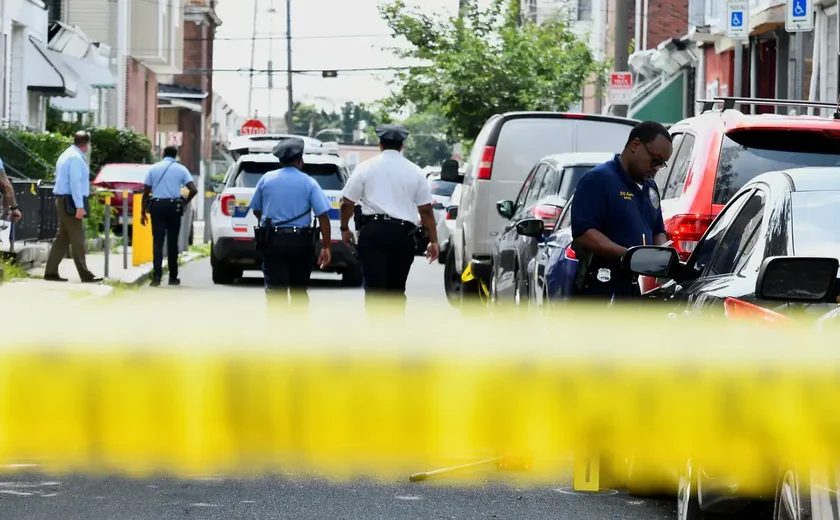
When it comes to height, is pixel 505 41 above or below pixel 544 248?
above

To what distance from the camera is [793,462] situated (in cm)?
376

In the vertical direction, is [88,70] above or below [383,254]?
above

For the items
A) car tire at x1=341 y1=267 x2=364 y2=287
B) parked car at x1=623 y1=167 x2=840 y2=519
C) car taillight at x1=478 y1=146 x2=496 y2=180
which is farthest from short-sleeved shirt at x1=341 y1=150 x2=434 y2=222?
car tire at x1=341 y1=267 x2=364 y2=287

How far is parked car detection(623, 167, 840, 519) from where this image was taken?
427cm

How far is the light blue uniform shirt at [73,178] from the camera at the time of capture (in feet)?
60.5

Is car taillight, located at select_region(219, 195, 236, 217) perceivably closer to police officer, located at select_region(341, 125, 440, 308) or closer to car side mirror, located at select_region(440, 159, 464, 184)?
car side mirror, located at select_region(440, 159, 464, 184)

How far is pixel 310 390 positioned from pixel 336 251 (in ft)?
52.1

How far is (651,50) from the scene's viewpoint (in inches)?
1650

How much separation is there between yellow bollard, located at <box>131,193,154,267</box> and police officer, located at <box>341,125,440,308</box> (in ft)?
38.4

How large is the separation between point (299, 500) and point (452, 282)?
10.8 meters

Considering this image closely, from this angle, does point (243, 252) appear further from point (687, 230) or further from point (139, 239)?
point (687, 230)

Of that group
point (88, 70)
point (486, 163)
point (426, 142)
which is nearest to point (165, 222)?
point (486, 163)

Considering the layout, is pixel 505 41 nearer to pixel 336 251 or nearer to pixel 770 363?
pixel 336 251

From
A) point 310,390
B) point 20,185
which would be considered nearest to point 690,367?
point 310,390
